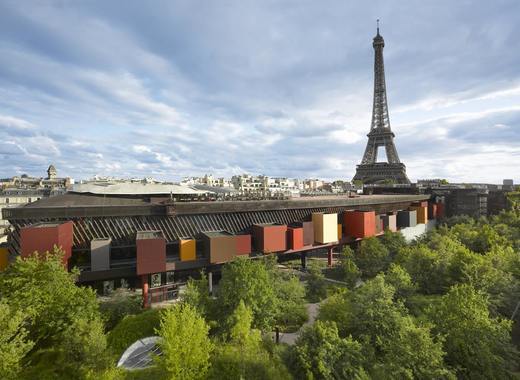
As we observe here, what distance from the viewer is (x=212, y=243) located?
34625 millimetres

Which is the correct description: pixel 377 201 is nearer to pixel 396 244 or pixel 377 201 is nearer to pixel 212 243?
pixel 396 244

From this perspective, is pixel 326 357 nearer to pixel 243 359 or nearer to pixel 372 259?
pixel 243 359

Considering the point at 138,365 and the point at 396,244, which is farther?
the point at 396,244

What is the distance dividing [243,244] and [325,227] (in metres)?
15.3

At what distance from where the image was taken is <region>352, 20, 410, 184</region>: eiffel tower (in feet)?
427

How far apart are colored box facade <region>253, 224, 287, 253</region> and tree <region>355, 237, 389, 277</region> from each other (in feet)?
38.9

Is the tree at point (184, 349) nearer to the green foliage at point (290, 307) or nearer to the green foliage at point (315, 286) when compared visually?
the green foliage at point (290, 307)

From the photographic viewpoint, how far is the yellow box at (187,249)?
34.9m

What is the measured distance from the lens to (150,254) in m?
30.8

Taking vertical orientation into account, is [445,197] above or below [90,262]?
above

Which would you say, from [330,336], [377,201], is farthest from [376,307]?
[377,201]

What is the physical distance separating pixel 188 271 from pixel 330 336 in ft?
89.1

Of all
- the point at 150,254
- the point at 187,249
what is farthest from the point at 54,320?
the point at 187,249

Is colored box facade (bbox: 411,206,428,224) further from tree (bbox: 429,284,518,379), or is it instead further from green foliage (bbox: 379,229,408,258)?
tree (bbox: 429,284,518,379)
